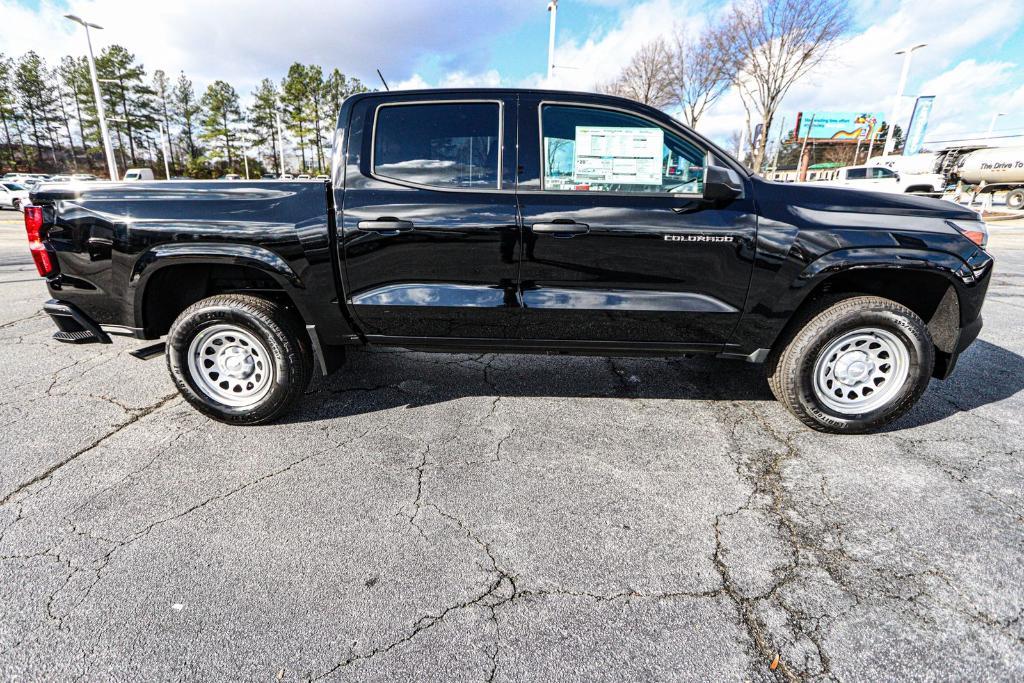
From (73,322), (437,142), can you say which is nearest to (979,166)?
(437,142)

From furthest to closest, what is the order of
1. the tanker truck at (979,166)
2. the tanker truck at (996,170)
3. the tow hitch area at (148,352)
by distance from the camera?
1. the tanker truck at (979,166)
2. the tanker truck at (996,170)
3. the tow hitch area at (148,352)

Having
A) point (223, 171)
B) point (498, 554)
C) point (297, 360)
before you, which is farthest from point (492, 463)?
point (223, 171)

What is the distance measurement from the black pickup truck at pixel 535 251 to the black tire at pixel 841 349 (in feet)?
0.04

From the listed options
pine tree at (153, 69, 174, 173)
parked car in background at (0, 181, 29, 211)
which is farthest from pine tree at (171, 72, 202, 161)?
parked car in background at (0, 181, 29, 211)

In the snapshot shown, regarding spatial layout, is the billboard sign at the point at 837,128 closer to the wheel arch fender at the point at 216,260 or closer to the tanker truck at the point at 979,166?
the tanker truck at the point at 979,166

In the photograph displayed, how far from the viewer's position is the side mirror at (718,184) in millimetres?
2613

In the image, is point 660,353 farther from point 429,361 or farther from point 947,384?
point 947,384

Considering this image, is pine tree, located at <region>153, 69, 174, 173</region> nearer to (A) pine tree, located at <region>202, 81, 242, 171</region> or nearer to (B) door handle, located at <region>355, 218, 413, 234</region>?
(A) pine tree, located at <region>202, 81, 242, 171</region>

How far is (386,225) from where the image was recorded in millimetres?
2775

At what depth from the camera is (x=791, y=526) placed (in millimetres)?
2262

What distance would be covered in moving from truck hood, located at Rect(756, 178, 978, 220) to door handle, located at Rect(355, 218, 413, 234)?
1.97 metres

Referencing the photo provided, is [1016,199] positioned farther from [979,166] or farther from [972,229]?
[972,229]

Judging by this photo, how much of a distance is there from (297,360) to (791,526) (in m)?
2.76

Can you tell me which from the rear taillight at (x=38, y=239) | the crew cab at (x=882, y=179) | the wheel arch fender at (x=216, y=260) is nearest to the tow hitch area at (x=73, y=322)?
the rear taillight at (x=38, y=239)
